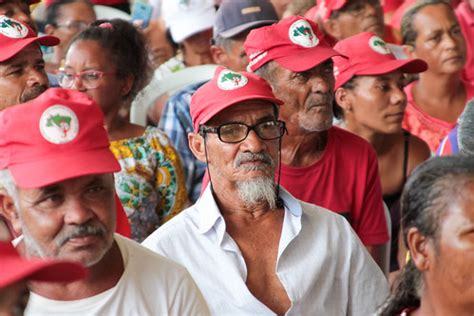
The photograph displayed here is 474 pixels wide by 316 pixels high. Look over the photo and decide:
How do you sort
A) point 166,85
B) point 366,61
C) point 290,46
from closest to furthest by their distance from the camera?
1. point 290,46
2. point 366,61
3. point 166,85

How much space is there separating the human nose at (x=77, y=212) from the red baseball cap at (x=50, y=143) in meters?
0.09

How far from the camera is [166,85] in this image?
5.71 m

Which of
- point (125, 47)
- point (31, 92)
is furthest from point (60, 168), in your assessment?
point (125, 47)

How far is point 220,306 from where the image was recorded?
140 inches

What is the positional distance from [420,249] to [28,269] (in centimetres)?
123

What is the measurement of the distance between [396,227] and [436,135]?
0.95 meters

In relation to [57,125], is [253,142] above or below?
below

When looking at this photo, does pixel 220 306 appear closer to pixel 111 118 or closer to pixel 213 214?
pixel 213 214

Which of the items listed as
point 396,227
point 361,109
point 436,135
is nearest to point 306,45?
point 361,109

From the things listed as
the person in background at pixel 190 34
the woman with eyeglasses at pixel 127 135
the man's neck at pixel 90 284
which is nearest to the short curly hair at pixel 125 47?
the woman with eyeglasses at pixel 127 135

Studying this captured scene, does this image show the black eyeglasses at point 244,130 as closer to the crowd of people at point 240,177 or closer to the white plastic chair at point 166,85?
the crowd of people at point 240,177

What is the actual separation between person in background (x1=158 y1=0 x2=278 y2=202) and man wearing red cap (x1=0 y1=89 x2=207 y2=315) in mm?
2039

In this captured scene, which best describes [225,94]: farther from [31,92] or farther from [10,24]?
[10,24]

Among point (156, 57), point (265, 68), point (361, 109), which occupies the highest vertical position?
point (265, 68)
